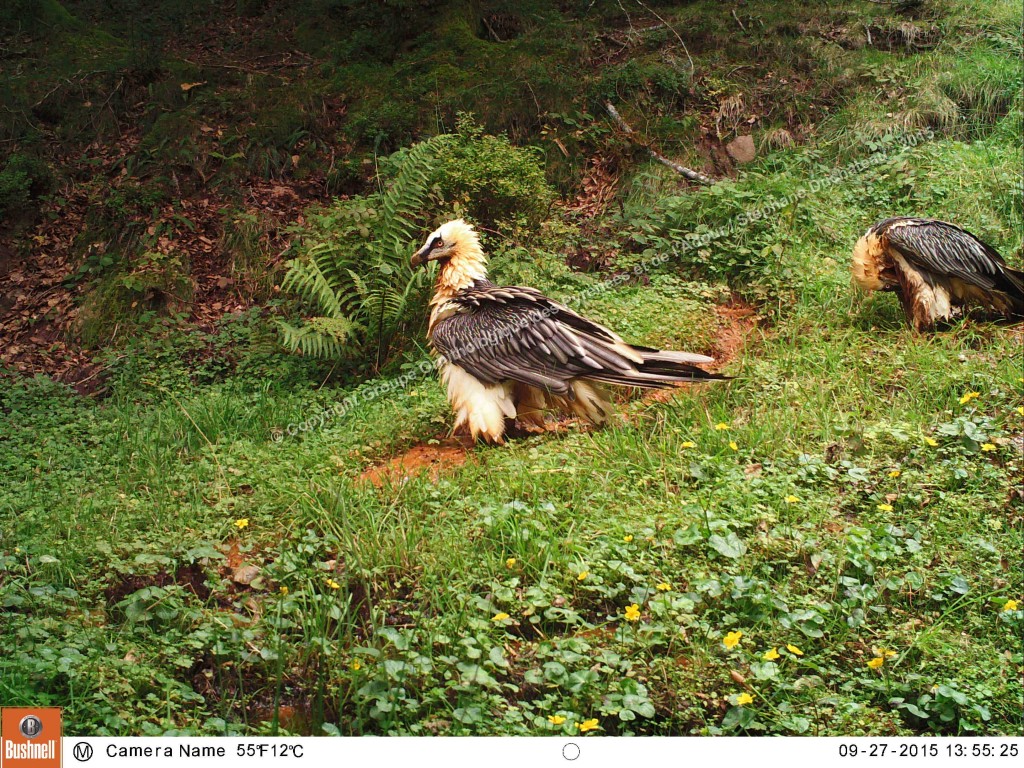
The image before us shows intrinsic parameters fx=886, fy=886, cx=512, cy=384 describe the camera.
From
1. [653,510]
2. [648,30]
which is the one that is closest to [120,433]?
[653,510]

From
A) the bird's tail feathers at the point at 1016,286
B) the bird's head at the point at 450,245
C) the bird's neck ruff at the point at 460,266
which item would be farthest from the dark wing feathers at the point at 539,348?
the bird's tail feathers at the point at 1016,286

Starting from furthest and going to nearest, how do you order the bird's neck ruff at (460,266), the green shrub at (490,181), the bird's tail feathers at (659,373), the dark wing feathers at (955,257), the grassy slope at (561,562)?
the green shrub at (490,181) → the dark wing feathers at (955,257) → the bird's neck ruff at (460,266) → the bird's tail feathers at (659,373) → the grassy slope at (561,562)

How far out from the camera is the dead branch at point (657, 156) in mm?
9555

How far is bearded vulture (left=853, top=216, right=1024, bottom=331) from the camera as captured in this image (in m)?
6.79

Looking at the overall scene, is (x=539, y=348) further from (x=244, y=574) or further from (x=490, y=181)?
(x=490, y=181)

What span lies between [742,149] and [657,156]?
97cm

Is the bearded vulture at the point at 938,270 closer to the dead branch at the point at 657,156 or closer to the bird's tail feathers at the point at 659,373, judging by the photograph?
the bird's tail feathers at the point at 659,373

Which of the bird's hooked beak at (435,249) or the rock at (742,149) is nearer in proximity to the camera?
the bird's hooked beak at (435,249)

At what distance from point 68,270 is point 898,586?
8742mm

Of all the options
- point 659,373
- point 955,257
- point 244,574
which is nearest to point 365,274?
point 659,373

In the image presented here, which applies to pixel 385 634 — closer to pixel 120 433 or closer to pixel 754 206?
pixel 120 433
